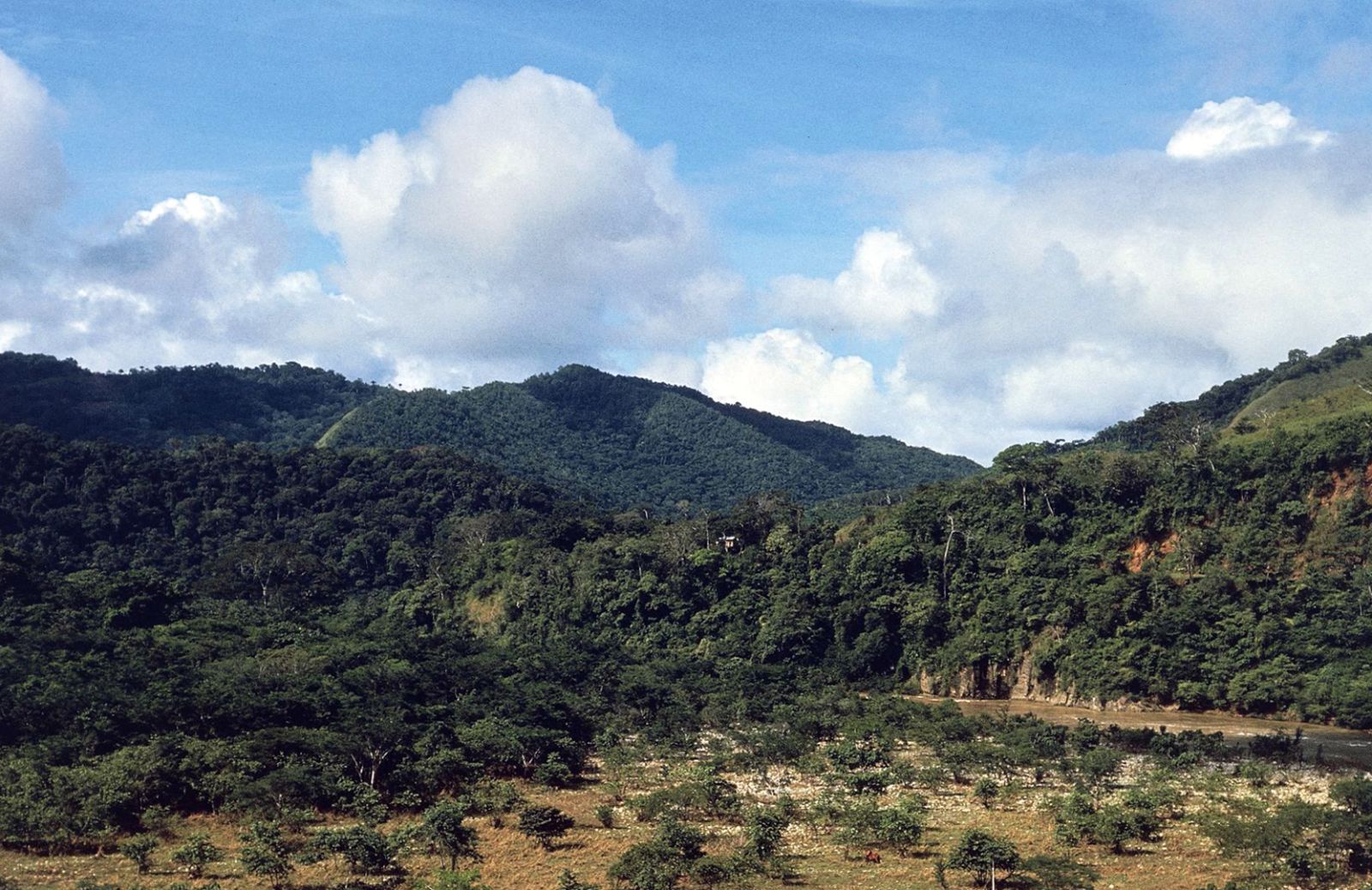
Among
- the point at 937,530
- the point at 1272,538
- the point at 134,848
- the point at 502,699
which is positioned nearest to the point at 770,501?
the point at 937,530

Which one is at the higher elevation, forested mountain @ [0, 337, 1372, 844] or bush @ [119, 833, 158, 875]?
forested mountain @ [0, 337, 1372, 844]

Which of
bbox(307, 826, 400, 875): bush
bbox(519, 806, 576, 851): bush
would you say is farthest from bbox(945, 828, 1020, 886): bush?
bbox(307, 826, 400, 875): bush

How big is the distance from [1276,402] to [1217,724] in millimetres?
74129

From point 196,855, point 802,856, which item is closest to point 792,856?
point 802,856

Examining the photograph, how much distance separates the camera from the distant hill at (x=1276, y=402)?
96.5m

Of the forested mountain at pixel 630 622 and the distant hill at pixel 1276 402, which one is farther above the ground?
the distant hill at pixel 1276 402

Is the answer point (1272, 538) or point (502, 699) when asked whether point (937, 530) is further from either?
point (502, 699)

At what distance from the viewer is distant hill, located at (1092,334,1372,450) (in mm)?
96500

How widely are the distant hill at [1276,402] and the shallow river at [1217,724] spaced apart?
2784 centimetres

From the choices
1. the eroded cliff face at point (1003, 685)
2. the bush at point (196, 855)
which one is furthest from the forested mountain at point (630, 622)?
the bush at point (196, 855)

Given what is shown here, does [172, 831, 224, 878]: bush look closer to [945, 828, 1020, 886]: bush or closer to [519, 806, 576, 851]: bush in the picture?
[519, 806, 576, 851]: bush

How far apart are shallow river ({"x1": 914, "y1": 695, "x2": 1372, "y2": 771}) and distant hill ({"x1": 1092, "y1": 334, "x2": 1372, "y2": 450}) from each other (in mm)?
27835

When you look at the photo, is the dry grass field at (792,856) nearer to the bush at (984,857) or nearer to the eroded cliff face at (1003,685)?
the bush at (984,857)

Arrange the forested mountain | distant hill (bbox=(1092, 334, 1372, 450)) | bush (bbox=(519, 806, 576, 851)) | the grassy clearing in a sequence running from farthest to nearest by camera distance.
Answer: distant hill (bbox=(1092, 334, 1372, 450)) < the forested mountain < bush (bbox=(519, 806, 576, 851)) < the grassy clearing
